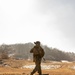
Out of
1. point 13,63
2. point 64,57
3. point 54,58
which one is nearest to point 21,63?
point 13,63

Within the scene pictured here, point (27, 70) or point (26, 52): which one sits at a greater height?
point (26, 52)

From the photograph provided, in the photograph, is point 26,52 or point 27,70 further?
point 26,52

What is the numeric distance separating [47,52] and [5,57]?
35.5 metres

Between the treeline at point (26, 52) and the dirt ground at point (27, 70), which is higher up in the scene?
the treeline at point (26, 52)

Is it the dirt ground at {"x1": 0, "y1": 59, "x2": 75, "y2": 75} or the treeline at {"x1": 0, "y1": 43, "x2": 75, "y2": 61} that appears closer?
the dirt ground at {"x1": 0, "y1": 59, "x2": 75, "y2": 75}

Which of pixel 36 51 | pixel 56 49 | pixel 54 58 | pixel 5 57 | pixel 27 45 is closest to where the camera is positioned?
pixel 36 51

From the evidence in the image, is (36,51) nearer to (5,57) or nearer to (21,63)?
(21,63)

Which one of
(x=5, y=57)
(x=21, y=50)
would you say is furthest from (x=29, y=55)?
(x=5, y=57)

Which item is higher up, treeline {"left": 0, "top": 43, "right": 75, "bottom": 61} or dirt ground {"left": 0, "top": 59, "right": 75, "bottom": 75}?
treeline {"left": 0, "top": 43, "right": 75, "bottom": 61}

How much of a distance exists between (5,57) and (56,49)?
137 ft

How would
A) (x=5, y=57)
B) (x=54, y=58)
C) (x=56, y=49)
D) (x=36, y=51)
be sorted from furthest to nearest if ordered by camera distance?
(x=56, y=49) → (x=54, y=58) → (x=5, y=57) → (x=36, y=51)

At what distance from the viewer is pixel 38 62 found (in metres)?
15.8

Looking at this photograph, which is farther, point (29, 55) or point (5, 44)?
point (5, 44)

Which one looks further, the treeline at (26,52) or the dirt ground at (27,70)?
the treeline at (26,52)
